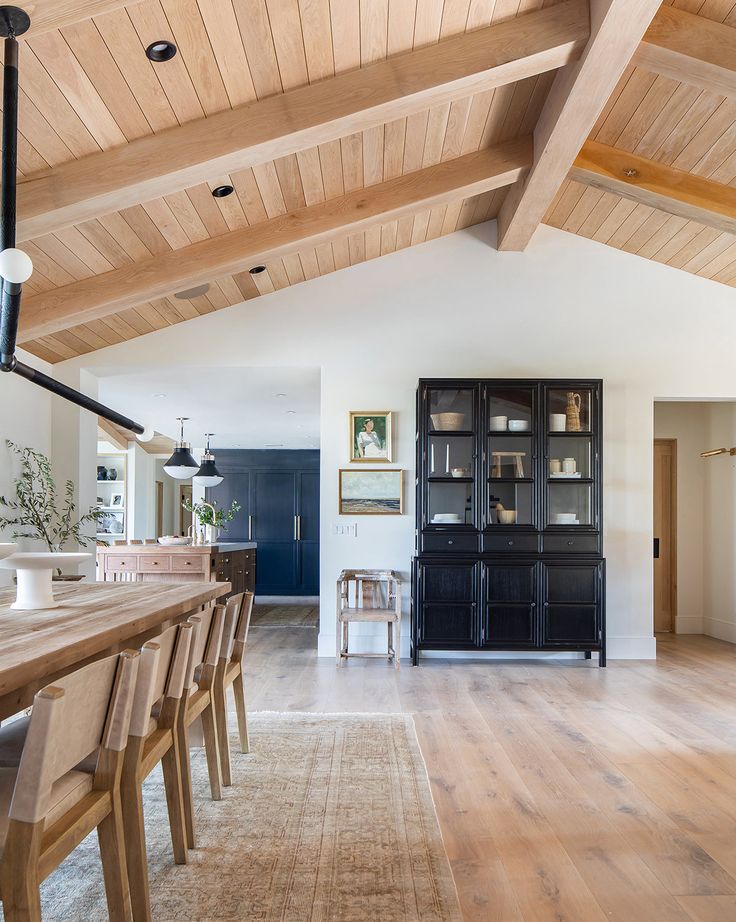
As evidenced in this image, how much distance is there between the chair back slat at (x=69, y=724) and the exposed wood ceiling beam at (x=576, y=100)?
9.97ft

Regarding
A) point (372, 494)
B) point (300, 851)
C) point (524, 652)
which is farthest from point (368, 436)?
point (300, 851)

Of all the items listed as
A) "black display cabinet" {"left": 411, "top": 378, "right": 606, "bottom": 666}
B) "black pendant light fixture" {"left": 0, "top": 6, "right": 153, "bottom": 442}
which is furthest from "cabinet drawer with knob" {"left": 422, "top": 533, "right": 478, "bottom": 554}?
"black pendant light fixture" {"left": 0, "top": 6, "right": 153, "bottom": 442}

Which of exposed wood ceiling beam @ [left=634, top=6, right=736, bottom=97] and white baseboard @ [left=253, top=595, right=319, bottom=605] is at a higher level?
exposed wood ceiling beam @ [left=634, top=6, right=736, bottom=97]

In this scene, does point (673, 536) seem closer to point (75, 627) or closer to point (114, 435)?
point (75, 627)

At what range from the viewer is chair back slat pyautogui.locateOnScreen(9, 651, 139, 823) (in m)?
1.38

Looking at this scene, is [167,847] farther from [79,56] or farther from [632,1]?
[632,1]

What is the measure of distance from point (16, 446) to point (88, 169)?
2.54 metres

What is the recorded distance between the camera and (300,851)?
244 cm

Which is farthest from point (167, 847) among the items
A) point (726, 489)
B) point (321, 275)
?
point (726, 489)

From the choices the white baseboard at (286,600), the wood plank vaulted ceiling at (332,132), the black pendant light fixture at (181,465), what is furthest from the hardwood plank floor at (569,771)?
the white baseboard at (286,600)

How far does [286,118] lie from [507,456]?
9.92 ft

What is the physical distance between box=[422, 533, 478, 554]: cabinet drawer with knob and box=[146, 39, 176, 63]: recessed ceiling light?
141 inches

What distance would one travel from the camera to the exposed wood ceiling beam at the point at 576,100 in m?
3.03

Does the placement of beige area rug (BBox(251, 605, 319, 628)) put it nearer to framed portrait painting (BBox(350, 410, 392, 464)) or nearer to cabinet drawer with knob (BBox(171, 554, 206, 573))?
cabinet drawer with knob (BBox(171, 554, 206, 573))
